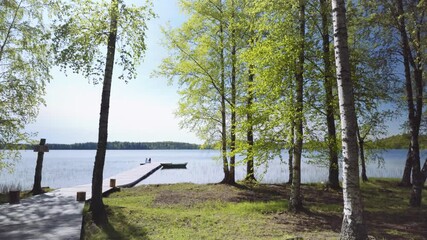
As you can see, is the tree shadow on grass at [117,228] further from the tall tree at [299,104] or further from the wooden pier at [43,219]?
the tall tree at [299,104]

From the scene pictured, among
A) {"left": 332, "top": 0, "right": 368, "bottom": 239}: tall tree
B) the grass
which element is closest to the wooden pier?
Answer: the grass

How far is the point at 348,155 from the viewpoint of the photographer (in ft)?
21.0

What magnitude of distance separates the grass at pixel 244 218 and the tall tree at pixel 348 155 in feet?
7.11

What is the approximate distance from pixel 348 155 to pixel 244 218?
541 centimetres

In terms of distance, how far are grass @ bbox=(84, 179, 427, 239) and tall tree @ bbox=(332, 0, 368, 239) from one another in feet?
7.11

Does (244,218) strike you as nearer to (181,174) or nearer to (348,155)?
(348,155)

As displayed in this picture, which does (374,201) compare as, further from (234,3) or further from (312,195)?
(234,3)

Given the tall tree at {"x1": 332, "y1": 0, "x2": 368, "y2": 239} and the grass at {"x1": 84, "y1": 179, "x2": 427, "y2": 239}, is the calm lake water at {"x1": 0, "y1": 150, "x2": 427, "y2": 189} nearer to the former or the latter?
the grass at {"x1": 84, "y1": 179, "x2": 427, "y2": 239}

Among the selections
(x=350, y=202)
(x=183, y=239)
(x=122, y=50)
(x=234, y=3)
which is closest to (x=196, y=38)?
(x=234, y=3)

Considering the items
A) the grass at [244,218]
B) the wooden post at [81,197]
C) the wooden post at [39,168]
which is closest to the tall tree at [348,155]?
the grass at [244,218]

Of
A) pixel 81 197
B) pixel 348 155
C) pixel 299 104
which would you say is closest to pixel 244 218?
pixel 299 104

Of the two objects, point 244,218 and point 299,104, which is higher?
point 299,104

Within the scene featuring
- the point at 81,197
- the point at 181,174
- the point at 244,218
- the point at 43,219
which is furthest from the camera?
the point at 181,174

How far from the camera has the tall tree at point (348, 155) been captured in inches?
248
